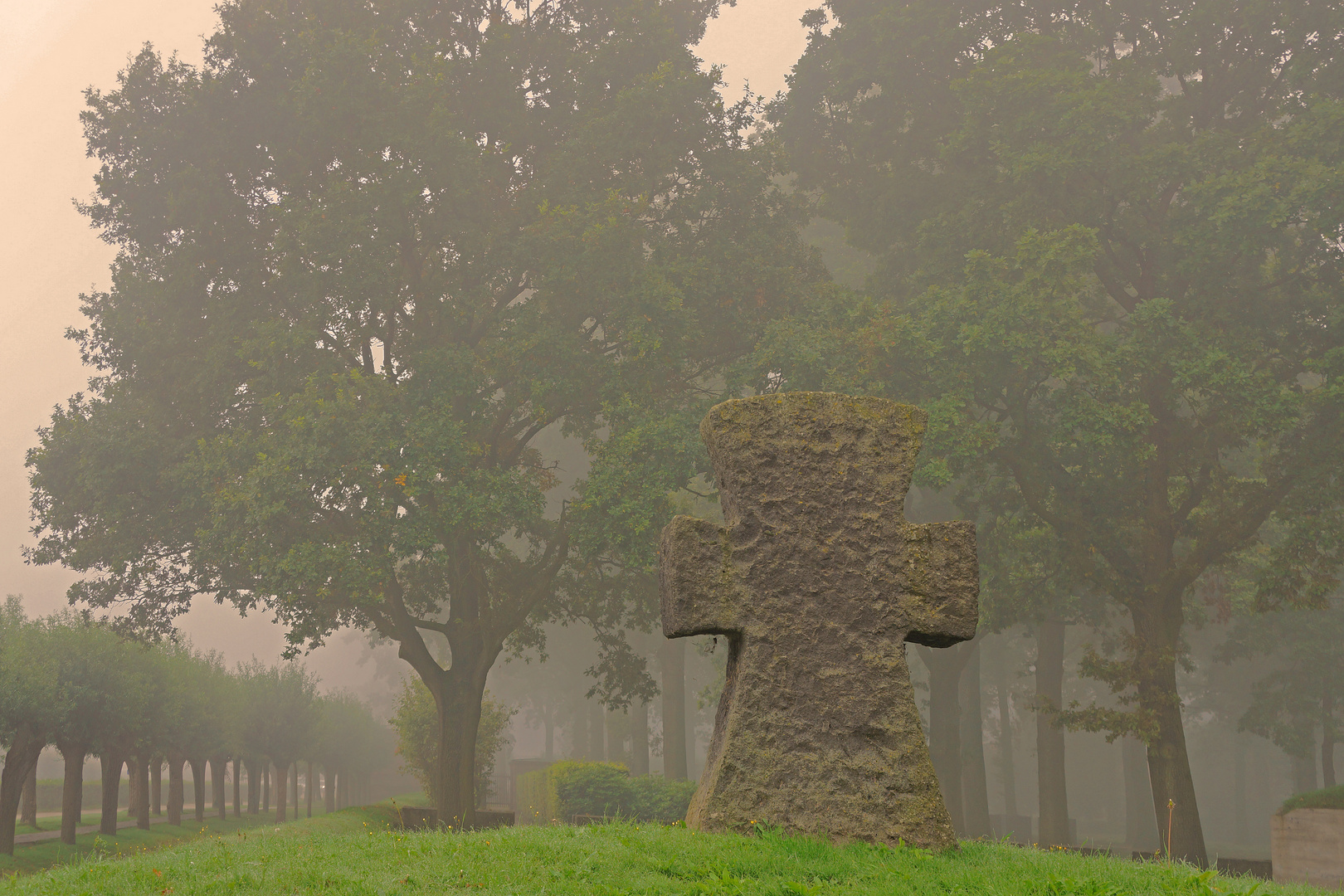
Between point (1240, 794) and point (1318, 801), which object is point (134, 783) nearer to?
point (1318, 801)

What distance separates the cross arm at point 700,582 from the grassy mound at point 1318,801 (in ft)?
54.0

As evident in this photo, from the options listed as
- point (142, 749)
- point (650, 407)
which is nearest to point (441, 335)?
point (650, 407)

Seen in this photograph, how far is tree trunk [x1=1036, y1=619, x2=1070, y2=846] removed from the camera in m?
24.7

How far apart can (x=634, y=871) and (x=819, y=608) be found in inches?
102

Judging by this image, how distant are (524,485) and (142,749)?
2404 centimetres

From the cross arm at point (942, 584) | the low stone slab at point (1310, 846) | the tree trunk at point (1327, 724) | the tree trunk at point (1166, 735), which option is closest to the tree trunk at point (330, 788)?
the tree trunk at point (1327, 724)

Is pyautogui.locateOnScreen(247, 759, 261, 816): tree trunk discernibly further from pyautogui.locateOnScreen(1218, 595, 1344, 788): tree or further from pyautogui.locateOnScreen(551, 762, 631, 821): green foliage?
pyautogui.locateOnScreen(1218, 595, 1344, 788): tree

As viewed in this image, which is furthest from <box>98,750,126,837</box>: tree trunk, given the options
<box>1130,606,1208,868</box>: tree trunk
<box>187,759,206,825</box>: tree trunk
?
<box>1130,606,1208,868</box>: tree trunk

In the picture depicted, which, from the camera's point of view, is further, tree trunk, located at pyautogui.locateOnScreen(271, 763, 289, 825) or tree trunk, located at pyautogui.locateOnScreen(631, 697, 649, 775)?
tree trunk, located at pyautogui.locateOnScreen(271, 763, 289, 825)

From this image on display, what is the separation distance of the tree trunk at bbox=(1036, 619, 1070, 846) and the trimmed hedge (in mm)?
9199

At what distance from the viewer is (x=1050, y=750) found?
2531 centimetres

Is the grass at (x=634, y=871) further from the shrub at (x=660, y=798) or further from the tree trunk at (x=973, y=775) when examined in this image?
the tree trunk at (x=973, y=775)

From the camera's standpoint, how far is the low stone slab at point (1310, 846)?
1745cm

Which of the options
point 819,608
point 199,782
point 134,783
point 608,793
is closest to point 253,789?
point 134,783
